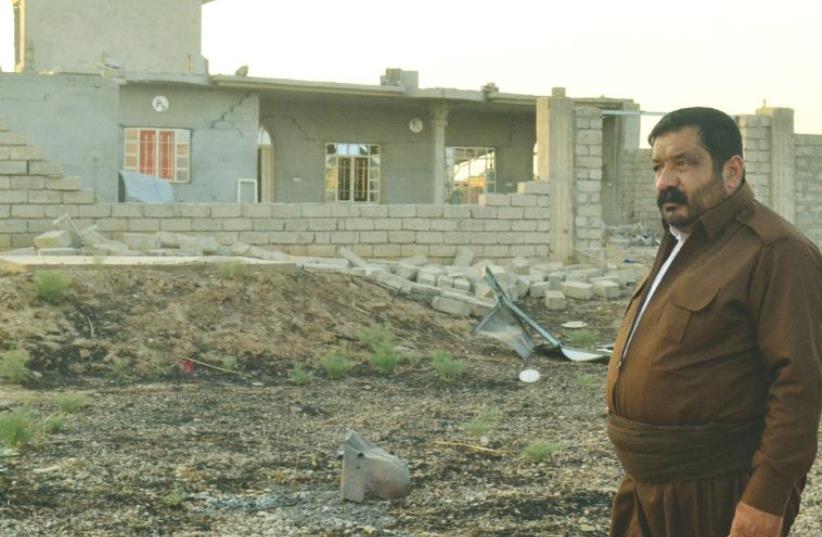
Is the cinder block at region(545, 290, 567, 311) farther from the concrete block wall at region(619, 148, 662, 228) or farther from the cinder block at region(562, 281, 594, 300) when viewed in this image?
the concrete block wall at region(619, 148, 662, 228)

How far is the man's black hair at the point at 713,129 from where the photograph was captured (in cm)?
293


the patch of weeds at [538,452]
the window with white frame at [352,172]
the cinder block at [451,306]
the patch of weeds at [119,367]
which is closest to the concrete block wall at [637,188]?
the window with white frame at [352,172]

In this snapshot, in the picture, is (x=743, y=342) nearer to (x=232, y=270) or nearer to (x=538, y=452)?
(x=538, y=452)

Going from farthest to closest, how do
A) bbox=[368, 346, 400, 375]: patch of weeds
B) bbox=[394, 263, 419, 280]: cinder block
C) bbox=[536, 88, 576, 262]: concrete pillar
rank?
bbox=[536, 88, 576, 262]: concrete pillar, bbox=[394, 263, 419, 280]: cinder block, bbox=[368, 346, 400, 375]: patch of weeds

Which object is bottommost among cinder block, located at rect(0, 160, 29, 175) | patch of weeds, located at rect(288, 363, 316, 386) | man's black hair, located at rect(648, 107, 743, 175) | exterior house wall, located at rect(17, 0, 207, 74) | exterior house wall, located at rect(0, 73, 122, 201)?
patch of weeds, located at rect(288, 363, 316, 386)

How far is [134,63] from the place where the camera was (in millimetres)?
26734

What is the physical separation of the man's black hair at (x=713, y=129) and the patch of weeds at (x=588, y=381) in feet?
22.4

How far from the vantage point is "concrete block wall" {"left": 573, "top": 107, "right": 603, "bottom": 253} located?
1762 cm

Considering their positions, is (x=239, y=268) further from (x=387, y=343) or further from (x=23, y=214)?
(x=23, y=214)

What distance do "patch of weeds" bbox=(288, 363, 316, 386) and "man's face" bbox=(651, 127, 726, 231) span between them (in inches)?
284

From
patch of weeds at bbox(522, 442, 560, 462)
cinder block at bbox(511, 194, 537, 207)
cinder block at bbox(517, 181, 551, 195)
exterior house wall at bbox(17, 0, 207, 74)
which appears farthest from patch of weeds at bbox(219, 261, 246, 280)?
exterior house wall at bbox(17, 0, 207, 74)

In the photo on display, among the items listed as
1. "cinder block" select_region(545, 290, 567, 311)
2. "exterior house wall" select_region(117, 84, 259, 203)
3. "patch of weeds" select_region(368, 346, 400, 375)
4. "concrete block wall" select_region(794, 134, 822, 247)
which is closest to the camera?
"patch of weeds" select_region(368, 346, 400, 375)

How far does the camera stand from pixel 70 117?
19688 millimetres

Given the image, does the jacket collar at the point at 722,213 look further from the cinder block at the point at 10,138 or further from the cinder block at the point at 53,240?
the cinder block at the point at 10,138
